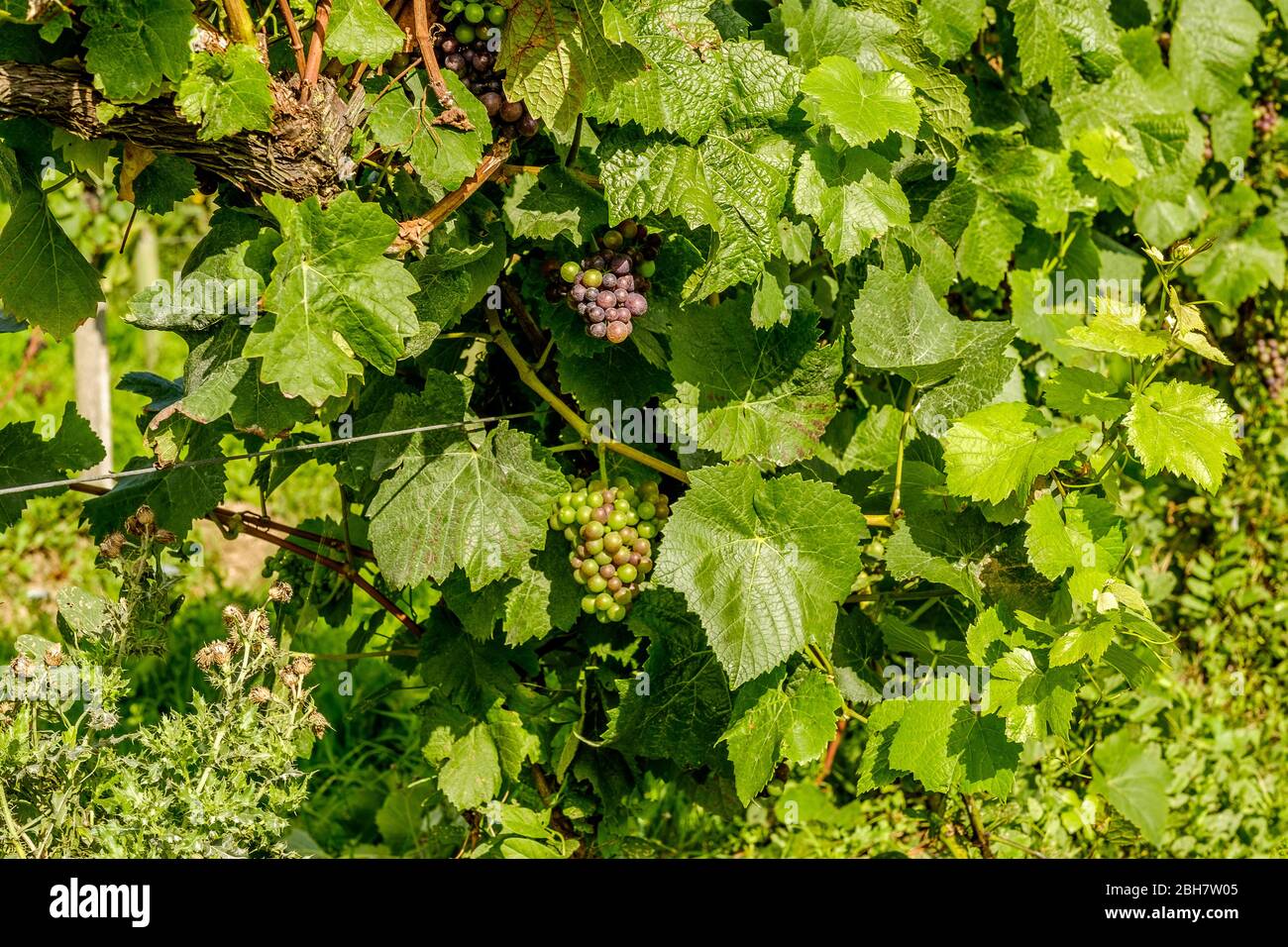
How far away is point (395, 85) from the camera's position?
165 cm

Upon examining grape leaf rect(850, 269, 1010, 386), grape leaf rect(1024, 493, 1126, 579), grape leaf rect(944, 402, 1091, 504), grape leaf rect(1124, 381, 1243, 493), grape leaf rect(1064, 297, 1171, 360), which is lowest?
grape leaf rect(1024, 493, 1126, 579)

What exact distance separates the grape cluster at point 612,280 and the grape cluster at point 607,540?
26cm

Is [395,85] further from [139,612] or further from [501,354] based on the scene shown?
[139,612]

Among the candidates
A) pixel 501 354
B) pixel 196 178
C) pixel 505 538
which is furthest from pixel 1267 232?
pixel 196 178

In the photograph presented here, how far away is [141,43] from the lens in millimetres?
1445

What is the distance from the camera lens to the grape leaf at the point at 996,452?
1.79 metres

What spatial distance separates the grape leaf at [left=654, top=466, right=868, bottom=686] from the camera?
1737mm

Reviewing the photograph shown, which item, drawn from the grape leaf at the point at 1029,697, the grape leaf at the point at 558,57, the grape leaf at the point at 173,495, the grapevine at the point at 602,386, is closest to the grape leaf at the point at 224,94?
the grapevine at the point at 602,386

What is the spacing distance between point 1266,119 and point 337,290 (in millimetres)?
2686

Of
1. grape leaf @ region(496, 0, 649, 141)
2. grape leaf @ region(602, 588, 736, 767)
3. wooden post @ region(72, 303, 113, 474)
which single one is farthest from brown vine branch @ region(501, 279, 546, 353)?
wooden post @ region(72, 303, 113, 474)

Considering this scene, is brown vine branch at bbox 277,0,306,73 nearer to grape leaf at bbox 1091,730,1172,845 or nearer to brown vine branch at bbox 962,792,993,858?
brown vine branch at bbox 962,792,993,858

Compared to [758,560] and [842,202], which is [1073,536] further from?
[842,202]

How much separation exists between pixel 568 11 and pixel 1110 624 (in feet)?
3.77

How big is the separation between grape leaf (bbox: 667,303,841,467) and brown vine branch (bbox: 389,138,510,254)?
0.37 meters
